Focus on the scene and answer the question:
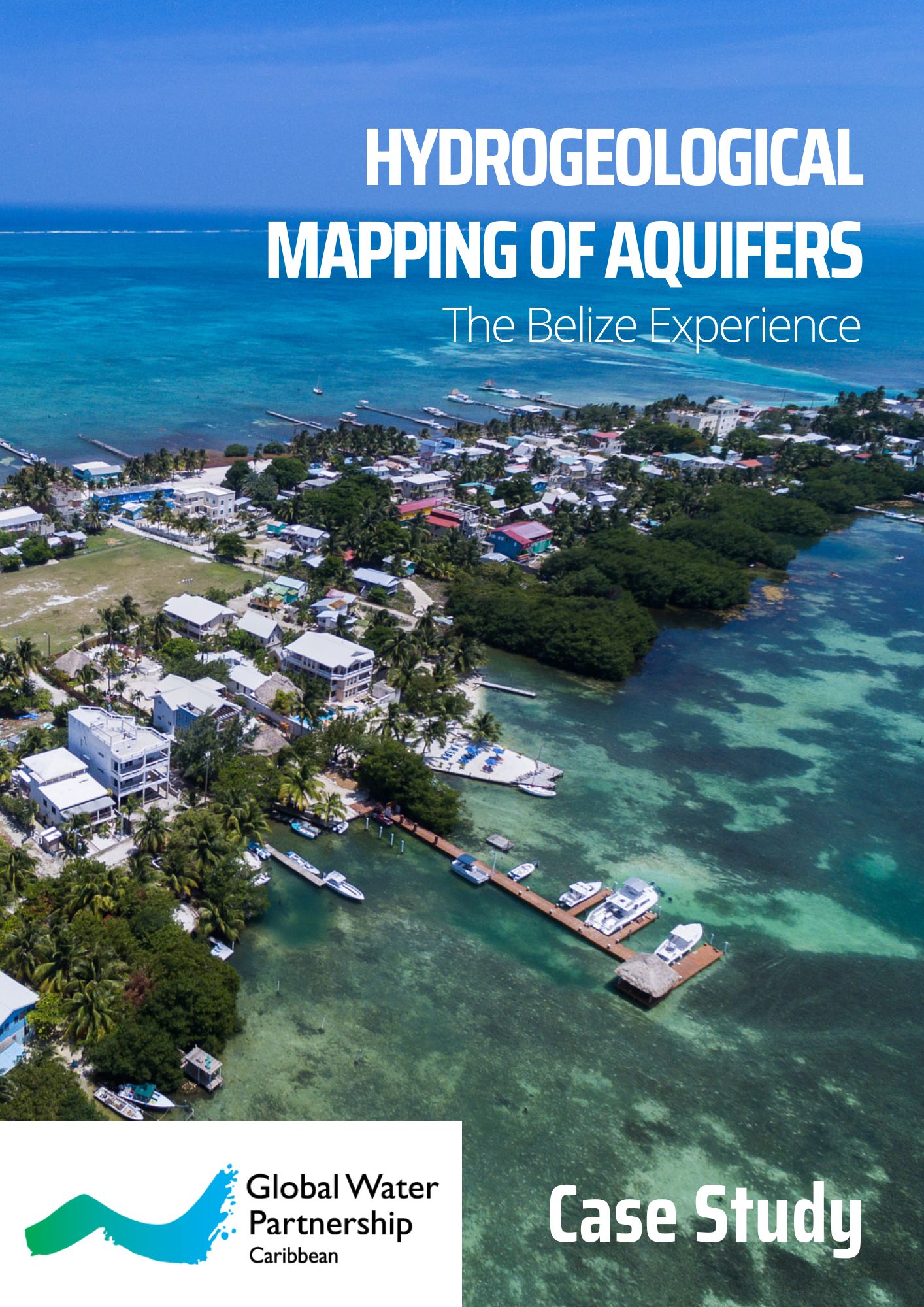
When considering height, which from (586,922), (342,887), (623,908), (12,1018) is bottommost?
(586,922)

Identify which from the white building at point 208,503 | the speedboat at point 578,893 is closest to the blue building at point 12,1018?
the speedboat at point 578,893

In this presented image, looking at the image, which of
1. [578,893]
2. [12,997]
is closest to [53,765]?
[12,997]

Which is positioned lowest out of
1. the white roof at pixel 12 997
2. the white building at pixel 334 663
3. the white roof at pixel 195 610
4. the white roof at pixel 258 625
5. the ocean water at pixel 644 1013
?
the ocean water at pixel 644 1013

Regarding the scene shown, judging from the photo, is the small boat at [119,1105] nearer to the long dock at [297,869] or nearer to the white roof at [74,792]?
the long dock at [297,869]

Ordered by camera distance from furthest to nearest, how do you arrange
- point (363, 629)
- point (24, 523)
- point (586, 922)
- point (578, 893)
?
point (24, 523) → point (363, 629) → point (578, 893) → point (586, 922)

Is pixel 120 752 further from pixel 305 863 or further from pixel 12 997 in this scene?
pixel 12 997

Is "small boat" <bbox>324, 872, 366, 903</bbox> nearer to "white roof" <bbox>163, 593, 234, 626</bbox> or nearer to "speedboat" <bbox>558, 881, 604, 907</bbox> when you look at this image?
"speedboat" <bbox>558, 881, 604, 907</bbox>

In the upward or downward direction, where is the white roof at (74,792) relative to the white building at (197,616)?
downward

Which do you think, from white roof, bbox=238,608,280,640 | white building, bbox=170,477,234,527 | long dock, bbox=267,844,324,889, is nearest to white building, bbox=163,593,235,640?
white roof, bbox=238,608,280,640
